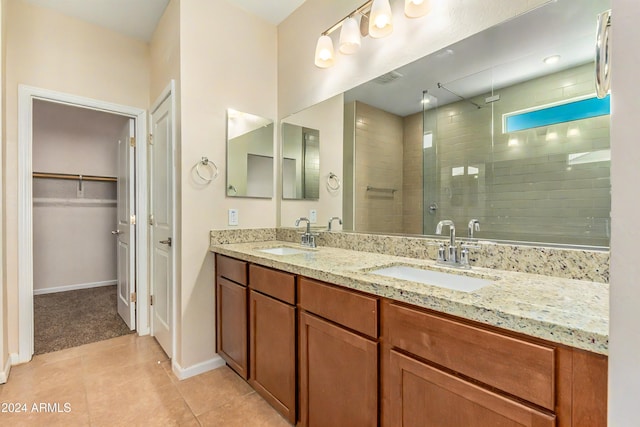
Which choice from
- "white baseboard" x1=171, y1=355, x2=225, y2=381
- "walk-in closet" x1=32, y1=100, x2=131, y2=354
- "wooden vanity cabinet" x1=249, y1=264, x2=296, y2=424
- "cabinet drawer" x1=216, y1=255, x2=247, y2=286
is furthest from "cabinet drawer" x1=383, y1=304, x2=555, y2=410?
A: "walk-in closet" x1=32, y1=100, x2=131, y2=354

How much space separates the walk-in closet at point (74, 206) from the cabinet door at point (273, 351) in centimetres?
257

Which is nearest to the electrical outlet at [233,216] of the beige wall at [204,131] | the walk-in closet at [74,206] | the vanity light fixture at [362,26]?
the beige wall at [204,131]

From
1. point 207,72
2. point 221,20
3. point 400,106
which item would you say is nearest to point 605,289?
point 400,106

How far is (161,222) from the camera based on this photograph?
236 centimetres

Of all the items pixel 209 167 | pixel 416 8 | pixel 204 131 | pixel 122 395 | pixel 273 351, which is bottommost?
pixel 122 395

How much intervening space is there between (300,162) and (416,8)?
125cm

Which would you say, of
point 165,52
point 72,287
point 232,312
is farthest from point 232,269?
point 72,287

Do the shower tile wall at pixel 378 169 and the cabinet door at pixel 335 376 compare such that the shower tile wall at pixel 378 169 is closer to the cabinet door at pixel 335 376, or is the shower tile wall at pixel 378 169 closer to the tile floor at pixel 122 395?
the cabinet door at pixel 335 376

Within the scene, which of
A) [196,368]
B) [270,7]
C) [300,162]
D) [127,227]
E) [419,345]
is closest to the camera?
[419,345]

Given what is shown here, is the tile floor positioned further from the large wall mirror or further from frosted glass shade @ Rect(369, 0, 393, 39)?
frosted glass shade @ Rect(369, 0, 393, 39)

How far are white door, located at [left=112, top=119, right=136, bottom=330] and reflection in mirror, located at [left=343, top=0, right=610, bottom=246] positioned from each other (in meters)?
2.09

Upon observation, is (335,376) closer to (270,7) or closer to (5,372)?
(5,372)

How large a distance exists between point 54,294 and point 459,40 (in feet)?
16.4

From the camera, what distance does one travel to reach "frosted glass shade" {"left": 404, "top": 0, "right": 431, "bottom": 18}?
1438 millimetres
